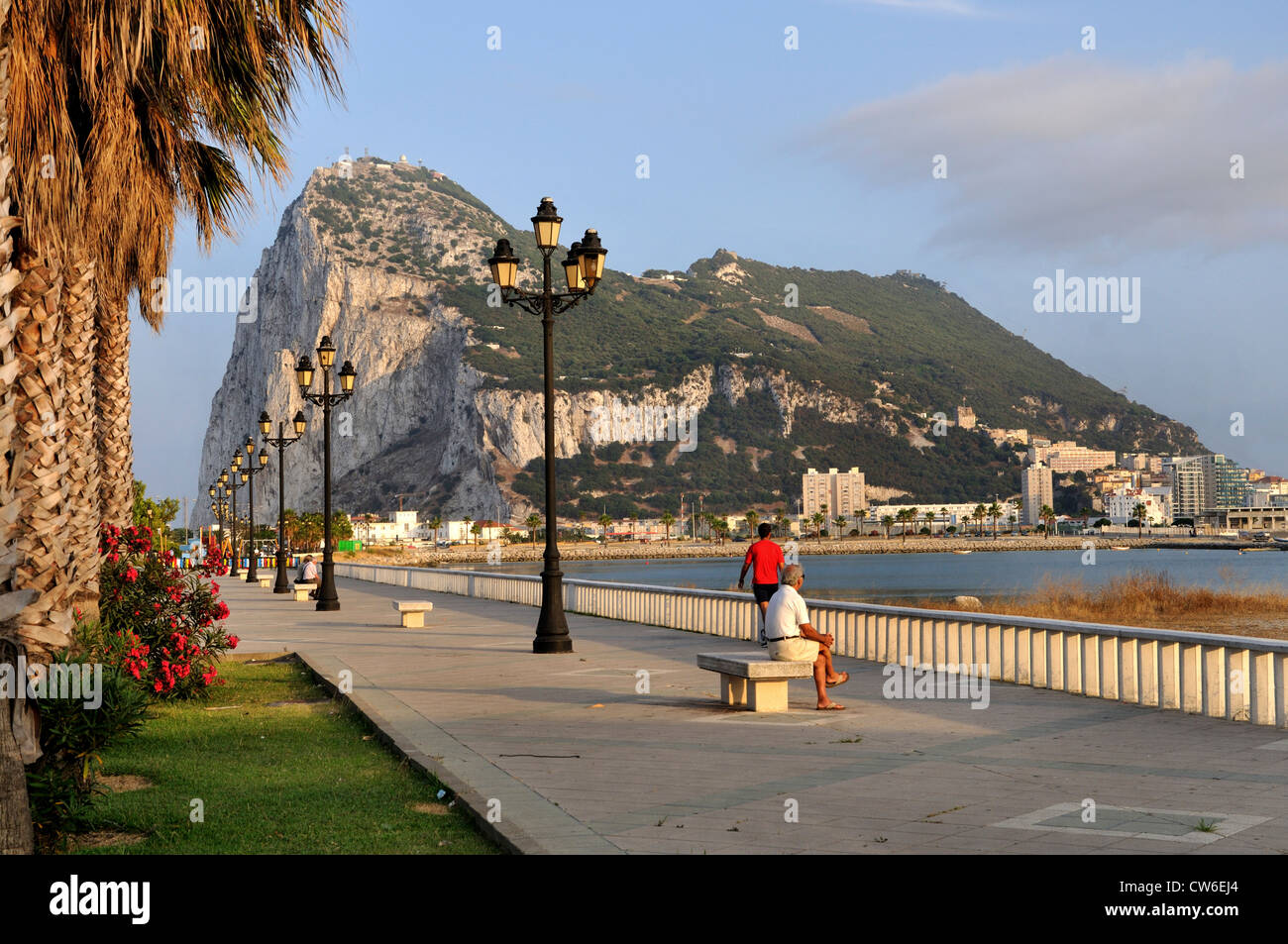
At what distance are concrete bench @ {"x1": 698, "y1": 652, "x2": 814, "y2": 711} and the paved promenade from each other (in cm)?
20

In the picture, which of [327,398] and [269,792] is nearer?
[269,792]

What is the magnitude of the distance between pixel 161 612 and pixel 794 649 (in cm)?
623

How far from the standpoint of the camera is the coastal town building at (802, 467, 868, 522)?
187 metres

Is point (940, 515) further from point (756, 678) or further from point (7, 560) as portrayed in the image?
point (7, 560)

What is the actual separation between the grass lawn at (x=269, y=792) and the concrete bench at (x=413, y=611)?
10.3 m

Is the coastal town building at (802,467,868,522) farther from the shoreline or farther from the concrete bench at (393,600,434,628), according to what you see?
the concrete bench at (393,600,434,628)

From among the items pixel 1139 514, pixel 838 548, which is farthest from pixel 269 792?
pixel 1139 514

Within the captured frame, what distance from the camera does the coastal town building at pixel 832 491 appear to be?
18712 cm

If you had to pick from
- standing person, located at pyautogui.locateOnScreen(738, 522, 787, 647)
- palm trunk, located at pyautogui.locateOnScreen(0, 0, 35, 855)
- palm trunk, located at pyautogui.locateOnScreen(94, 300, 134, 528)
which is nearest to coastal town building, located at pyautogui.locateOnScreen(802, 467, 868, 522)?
standing person, located at pyautogui.locateOnScreen(738, 522, 787, 647)

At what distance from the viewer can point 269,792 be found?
277 inches

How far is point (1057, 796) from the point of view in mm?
6586

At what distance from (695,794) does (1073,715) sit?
14.5ft
